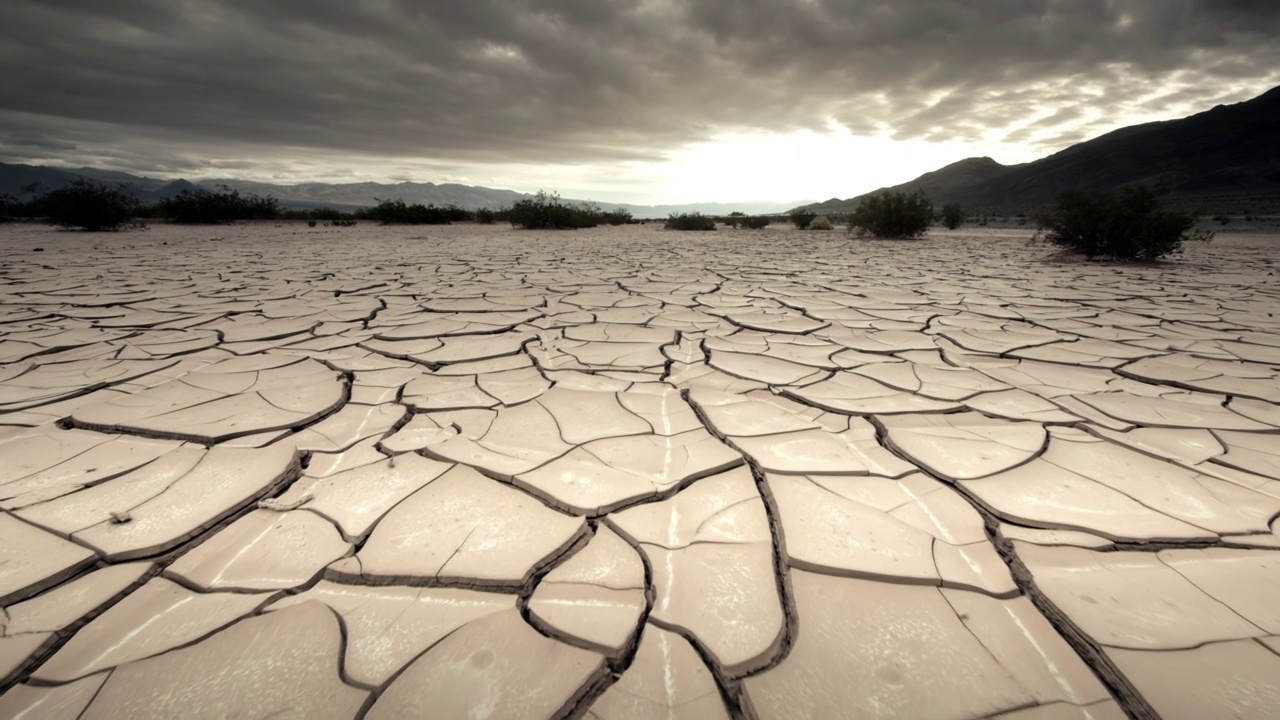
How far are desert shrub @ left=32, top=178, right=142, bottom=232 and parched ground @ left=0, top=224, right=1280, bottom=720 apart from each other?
9.46 metres

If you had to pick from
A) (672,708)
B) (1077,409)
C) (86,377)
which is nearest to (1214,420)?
(1077,409)

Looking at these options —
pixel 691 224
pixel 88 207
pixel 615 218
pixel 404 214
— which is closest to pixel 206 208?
pixel 88 207

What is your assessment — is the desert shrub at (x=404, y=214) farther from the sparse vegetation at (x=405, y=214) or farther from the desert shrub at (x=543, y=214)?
the desert shrub at (x=543, y=214)

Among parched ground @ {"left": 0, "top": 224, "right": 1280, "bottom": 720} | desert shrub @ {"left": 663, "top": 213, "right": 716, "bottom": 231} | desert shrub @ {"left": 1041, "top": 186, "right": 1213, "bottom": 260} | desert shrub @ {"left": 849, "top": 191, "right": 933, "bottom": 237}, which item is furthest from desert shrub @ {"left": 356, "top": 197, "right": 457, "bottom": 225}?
desert shrub @ {"left": 1041, "top": 186, "right": 1213, "bottom": 260}

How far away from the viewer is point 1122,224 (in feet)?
18.3

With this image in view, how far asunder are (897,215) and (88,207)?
1490 centimetres

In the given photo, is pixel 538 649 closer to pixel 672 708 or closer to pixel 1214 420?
pixel 672 708

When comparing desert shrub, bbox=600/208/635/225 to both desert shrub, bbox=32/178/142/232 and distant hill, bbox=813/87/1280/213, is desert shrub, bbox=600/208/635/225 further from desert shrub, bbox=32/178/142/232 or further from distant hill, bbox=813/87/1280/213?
distant hill, bbox=813/87/1280/213

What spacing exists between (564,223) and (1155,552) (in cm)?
1326

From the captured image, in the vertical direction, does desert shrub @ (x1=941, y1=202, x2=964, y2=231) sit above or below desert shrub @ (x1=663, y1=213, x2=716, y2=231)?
above

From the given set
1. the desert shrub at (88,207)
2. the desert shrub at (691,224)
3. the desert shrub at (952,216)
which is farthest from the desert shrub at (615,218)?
the desert shrub at (88,207)

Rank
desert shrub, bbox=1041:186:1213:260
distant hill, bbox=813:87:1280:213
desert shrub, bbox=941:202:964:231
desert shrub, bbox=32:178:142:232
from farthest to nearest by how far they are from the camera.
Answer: distant hill, bbox=813:87:1280:213 → desert shrub, bbox=941:202:964:231 → desert shrub, bbox=32:178:142:232 → desert shrub, bbox=1041:186:1213:260

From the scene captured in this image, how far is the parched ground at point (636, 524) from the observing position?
0.73m

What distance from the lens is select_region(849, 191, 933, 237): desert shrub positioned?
895 cm
